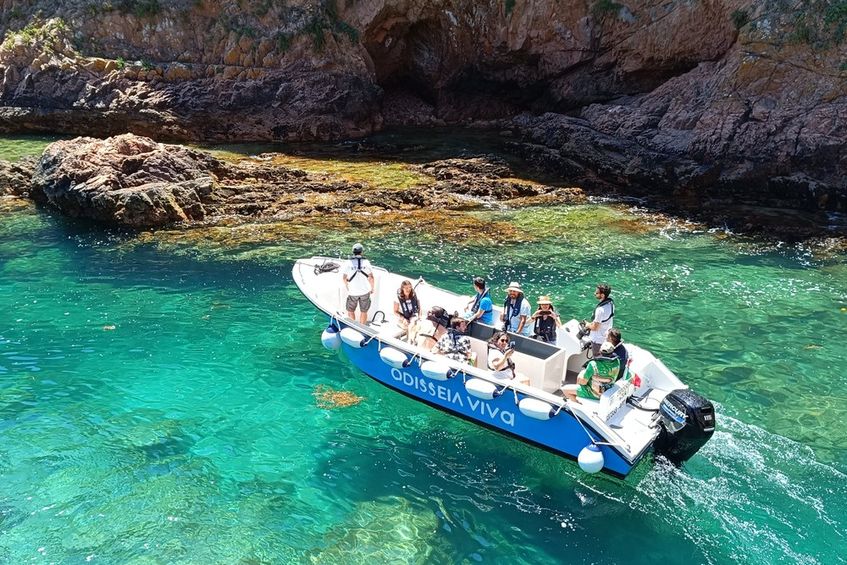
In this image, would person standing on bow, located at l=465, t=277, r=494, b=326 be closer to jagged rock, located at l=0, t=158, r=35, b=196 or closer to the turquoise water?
the turquoise water

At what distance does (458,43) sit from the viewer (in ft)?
108

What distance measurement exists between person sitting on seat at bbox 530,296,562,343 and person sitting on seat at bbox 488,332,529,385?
639 millimetres

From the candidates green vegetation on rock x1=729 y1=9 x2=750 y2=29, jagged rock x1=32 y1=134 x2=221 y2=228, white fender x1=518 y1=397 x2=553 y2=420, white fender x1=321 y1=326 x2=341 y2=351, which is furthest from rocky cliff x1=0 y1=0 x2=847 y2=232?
white fender x1=518 y1=397 x2=553 y2=420

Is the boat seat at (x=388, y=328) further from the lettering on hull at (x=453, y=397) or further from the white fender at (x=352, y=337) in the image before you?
the lettering on hull at (x=453, y=397)

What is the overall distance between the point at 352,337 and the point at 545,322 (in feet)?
10.2

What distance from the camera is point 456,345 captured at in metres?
9.80

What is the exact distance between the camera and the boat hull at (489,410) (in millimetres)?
7848

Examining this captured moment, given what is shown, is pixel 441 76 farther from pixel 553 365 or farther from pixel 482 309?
pixel 553 365

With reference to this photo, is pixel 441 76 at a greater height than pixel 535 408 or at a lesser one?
greater

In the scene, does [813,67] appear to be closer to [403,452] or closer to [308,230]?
[308,230]

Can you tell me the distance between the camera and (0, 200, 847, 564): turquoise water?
293 inches

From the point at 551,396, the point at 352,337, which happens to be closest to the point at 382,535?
the point at 551,396

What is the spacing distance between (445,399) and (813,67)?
20.4 m

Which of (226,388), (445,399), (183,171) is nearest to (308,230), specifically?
(183,171)
